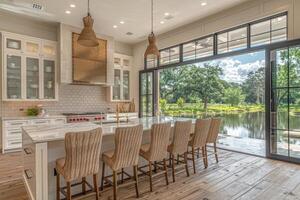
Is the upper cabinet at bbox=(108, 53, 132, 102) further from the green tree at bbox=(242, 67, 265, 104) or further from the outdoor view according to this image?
the green tree at bbox=(242, 67, 265, 104)

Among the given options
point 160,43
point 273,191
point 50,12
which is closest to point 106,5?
point 50,12

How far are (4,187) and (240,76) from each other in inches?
236

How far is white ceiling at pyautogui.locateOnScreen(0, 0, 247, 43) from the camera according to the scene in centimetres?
430

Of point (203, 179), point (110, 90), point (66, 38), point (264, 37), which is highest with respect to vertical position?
point (66, 38)

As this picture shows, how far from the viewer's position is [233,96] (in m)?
5.99

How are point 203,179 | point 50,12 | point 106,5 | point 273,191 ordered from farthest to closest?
1. point 50,12
2. point 106,5
3. point 203,179
4. point 273,191

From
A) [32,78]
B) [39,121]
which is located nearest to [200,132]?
[39,121]

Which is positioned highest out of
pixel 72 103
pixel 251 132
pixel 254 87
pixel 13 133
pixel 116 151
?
pixel 254 87

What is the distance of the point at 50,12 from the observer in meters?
4.79

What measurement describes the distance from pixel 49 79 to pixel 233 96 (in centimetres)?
555

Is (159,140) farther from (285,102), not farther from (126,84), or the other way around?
(126,84)

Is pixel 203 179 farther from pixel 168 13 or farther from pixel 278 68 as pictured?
pixel 168 13

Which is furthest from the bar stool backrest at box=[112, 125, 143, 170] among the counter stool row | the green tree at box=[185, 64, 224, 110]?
the green tree at box=[185, 64, 224, 110]

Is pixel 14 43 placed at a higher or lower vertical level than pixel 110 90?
higher
